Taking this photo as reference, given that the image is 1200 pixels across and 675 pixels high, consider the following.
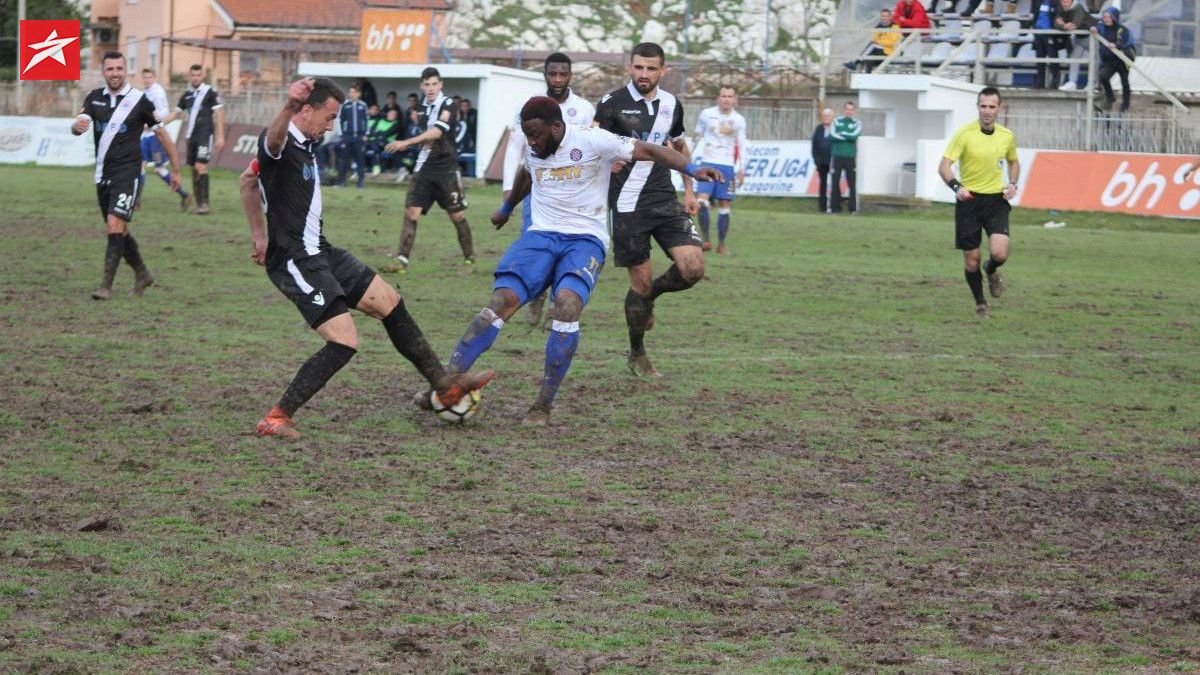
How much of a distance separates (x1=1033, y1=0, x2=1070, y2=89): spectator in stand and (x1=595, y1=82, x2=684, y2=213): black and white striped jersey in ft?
83.1

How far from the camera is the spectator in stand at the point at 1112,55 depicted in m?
33.1

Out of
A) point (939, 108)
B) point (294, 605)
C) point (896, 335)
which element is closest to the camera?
point (294, 605)

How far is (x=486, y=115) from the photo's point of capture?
1463 inches

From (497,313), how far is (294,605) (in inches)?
151

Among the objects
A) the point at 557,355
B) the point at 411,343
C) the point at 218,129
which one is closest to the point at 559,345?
the point at 557,355

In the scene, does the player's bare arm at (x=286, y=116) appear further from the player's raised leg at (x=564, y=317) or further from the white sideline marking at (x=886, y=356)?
the white sideline marking at (x=886, y=356)

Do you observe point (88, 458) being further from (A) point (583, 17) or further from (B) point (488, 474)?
(A) point (583, 17)

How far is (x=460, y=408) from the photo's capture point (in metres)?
9.28

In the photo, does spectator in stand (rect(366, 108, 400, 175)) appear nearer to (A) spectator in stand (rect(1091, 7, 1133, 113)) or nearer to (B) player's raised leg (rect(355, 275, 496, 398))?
(A) spectator in stand (rect(1091, 7, 1133, 113))

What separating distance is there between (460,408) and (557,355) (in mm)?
A: 659

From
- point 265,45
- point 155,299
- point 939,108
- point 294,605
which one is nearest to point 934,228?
point 939,108

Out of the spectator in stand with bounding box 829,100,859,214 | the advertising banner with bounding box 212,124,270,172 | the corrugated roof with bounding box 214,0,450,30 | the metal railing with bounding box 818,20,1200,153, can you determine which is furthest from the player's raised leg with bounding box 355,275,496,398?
the corrugated roof with bounding box 214,0,450,30

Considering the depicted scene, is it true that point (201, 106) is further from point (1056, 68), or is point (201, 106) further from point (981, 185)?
point (1056, 68)

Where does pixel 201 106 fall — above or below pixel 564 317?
above
